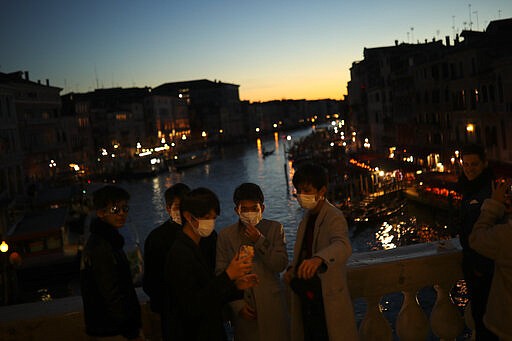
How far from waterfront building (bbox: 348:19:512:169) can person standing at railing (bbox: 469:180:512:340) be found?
23402 mm

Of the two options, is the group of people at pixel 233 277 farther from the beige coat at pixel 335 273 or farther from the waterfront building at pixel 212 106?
the waterfront building at pixel 212 106

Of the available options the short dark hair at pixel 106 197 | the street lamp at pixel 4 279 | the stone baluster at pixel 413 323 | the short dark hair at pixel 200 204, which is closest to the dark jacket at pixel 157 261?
the short dark hair at pixel 106 197

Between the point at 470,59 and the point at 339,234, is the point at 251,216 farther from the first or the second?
the point at 470,59

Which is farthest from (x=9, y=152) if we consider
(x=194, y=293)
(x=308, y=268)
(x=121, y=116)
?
(x=121, y=116)

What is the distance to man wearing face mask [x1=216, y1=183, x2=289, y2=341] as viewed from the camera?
10.0 feet

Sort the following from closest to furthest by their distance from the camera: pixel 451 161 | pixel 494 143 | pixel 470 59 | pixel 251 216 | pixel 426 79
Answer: pixel 251 216, pixel 494 143, pixel 470 59, pixel 451 161, pixel 426 79

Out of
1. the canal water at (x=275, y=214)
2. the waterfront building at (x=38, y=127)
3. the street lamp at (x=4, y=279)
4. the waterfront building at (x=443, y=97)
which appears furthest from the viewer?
the waterfront building at (x=38, y=127)

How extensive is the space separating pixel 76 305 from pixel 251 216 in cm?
112

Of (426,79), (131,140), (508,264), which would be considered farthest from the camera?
(131,140)

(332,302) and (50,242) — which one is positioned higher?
(332,302)

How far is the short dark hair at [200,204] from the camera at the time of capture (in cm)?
278

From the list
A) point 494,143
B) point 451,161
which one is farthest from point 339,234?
point 451,161

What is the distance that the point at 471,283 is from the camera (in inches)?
132

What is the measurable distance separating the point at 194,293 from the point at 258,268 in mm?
565
